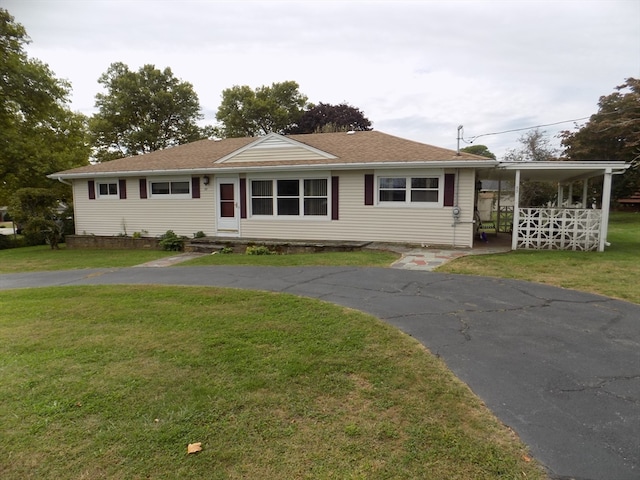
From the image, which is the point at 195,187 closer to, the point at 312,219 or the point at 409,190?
the point at 312,219

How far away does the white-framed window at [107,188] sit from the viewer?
14672 mm

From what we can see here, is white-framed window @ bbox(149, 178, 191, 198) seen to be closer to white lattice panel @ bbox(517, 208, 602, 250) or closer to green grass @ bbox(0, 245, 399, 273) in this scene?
green grass @ bbox(0, 245, 399, 273)

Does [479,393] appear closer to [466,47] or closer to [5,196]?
[466,47]

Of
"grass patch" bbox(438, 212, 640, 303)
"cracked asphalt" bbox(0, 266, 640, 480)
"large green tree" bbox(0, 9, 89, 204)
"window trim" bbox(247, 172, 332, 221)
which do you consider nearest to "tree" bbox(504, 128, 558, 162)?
"grass patch" bbox(438, 212, 640, 303)

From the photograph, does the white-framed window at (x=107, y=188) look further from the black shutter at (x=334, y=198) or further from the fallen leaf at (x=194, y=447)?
the fallen leaf at (x=194, y=447)

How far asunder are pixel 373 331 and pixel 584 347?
2.18 meters

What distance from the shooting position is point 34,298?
6242 millimetres

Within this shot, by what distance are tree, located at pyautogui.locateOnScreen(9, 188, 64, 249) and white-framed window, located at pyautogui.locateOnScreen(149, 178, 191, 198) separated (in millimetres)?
4196

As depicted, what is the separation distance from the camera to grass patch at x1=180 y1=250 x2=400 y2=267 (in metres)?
8.95

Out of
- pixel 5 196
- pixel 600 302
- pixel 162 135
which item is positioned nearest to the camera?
pixel 600 302

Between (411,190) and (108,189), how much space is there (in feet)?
38.7

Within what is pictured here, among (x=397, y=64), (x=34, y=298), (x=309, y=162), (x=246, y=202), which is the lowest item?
(x=34, y=298)

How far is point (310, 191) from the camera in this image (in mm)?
12469

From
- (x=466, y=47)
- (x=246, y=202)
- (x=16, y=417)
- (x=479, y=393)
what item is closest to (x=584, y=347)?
(x=479, y=393)
